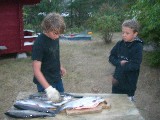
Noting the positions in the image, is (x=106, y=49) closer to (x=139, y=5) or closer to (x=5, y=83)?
(x=139, y=5)

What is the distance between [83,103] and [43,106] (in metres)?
0.41

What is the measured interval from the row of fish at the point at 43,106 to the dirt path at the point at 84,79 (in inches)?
104

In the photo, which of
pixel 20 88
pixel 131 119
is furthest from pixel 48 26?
pixel 20 88

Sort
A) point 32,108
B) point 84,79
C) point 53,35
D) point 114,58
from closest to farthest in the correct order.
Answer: point 32,108 < point 53,35 < point 114,58 < point 84,79

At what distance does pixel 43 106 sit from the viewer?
10.7 feet

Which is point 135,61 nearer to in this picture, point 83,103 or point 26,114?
point 83,103

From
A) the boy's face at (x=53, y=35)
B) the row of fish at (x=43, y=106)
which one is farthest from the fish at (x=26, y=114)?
the boy's face at (x=53, y=35)

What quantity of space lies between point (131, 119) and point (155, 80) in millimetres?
5494

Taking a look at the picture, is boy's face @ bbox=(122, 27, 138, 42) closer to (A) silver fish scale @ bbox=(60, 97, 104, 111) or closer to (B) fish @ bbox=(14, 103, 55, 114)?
(A) silver fish scale @ bbox=(60, 97, 104, 111)

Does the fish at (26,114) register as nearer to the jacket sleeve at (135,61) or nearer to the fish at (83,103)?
the fish at (83,103)

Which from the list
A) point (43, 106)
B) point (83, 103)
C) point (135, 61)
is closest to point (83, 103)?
point (83, 103)

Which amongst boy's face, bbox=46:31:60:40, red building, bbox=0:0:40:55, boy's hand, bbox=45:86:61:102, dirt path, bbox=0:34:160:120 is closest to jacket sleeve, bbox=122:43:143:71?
boy's face, bbox=46:31:60:40

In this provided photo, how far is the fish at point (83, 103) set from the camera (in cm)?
324

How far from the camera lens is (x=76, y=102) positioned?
10.9 ft
